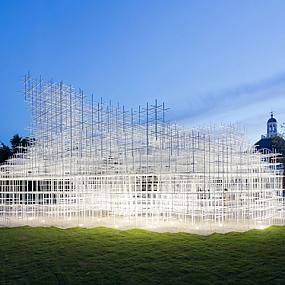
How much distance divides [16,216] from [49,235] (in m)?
4.32

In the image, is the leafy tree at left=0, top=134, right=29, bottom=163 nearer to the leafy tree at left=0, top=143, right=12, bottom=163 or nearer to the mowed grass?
the leafy tree at left=0, top=143, right=12, bottom=163

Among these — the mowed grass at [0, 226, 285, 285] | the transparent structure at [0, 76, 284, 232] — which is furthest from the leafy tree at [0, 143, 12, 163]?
the mowed grass at [0, 226, 285, 285]

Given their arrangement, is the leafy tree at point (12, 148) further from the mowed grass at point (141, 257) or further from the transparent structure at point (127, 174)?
the mowed grass at point (141, 257)

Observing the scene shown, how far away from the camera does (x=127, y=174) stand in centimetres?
1420

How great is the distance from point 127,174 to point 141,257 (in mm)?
5102

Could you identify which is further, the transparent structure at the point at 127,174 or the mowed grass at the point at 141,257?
the transparent structure at the point at 127,174

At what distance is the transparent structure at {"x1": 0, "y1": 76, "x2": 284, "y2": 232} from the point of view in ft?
45.8

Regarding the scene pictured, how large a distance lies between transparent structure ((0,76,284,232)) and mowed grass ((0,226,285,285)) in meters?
1.72

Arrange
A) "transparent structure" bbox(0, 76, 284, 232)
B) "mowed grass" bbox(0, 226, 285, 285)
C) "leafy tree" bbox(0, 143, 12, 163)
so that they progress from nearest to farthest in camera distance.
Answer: "mowed grass" bbox(0, 226, 285, 285) < "transparent structure" bbox(0, 76, 284, 232) < "leafy tree" bbox(0, 143, 12, 163)

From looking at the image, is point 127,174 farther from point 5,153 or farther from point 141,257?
point 5,153

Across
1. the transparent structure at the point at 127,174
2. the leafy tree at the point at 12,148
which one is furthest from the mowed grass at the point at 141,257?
the leafy tree at the point at 12,148

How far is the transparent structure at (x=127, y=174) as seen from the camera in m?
13.9

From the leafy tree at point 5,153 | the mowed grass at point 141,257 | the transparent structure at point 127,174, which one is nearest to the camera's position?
the mowed grass at point 141,257

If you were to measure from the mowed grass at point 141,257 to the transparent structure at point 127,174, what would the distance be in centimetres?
→ 172
